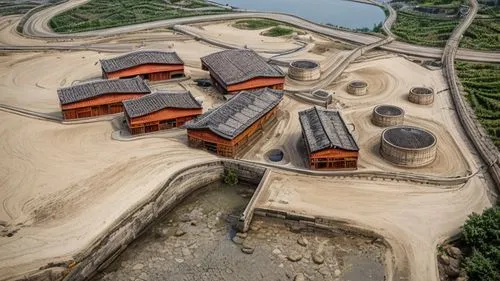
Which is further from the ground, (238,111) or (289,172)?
(238,111)

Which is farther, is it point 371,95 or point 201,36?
point 201,36

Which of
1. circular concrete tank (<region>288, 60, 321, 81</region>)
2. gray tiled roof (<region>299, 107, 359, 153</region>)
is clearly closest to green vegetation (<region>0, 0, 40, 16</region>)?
circular concrete tank (<region>288, 60, 321, 81</region>)

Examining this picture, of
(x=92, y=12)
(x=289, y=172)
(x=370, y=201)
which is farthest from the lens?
(x=92, y=12)

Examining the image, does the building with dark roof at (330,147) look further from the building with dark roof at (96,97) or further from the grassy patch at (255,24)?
the grassy patch at (255,24)

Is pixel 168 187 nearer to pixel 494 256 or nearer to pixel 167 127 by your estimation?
pixel 167 127

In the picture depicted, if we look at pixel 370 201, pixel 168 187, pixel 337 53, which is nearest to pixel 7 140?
pixel 168 187

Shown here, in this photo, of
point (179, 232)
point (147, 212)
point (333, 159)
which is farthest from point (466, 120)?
point (147, 212)
